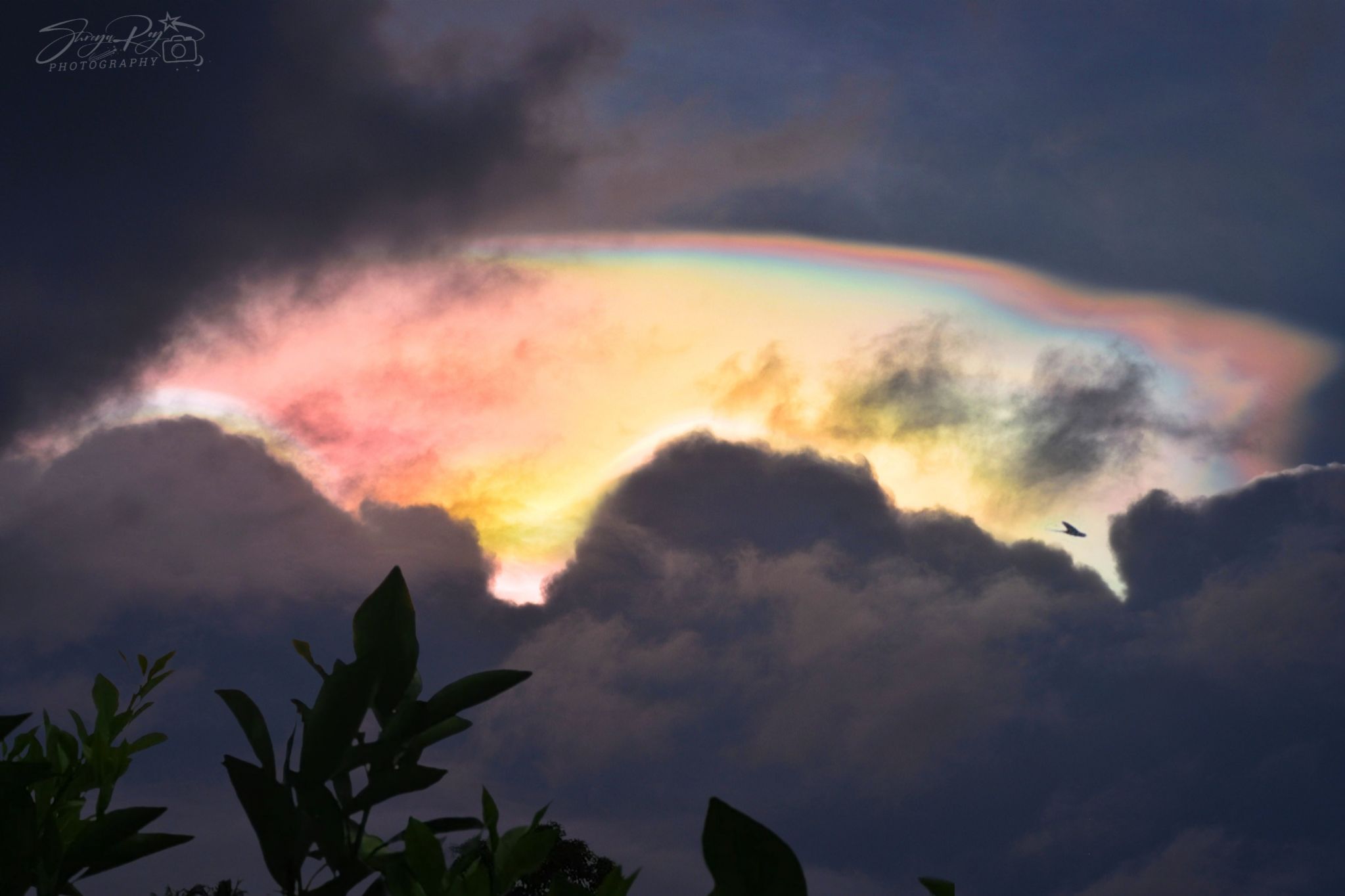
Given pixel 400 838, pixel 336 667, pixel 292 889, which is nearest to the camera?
pixel 336 667

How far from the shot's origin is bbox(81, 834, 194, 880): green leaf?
236 cm

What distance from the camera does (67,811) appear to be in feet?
9.70

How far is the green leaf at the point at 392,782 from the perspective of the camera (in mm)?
1895

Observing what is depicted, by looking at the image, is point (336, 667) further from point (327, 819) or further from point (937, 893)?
point (937, 893)

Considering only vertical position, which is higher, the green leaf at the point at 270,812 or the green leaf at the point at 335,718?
the green leaf at the point at 335,718

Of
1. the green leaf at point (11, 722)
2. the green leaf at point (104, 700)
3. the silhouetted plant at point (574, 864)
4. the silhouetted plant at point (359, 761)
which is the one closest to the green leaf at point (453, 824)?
the silhouetted plant at point (359, 761)

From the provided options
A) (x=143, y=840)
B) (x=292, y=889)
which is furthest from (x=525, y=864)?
(x=143, y=840)

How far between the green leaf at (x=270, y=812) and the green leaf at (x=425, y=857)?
0.71 ft

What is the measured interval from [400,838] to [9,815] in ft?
2.57

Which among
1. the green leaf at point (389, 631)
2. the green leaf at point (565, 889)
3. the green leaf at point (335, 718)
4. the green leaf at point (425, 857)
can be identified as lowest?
the green leaf at point (565, 889)

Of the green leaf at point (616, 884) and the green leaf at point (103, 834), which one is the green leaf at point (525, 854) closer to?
the green leaf at point (616, 884)

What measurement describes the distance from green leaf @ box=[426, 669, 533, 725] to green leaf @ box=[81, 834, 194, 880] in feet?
3.02

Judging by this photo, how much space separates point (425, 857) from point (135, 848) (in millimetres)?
870

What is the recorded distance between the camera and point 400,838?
2.21m
